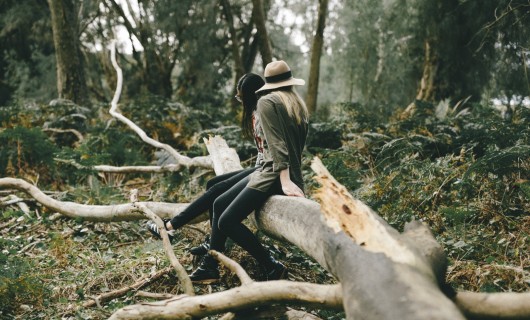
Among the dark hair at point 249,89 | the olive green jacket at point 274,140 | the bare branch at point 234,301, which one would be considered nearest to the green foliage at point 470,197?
the bare branch at point 234,301

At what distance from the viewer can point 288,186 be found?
11.6ft

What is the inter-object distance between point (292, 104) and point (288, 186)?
689mm

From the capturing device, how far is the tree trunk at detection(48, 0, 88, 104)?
34.1 ft

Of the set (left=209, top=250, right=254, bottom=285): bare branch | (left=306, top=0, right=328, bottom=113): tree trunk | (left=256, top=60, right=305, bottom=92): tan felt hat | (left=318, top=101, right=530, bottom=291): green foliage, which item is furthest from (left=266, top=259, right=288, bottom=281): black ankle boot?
(left=306, top=0, right=328, bottom=113): tree trunk

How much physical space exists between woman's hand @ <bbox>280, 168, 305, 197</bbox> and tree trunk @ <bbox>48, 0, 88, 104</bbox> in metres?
8.65

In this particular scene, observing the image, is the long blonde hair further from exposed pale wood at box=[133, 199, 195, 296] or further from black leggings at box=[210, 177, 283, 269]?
exposed pale wood at box=[133, 199, 195, 296]

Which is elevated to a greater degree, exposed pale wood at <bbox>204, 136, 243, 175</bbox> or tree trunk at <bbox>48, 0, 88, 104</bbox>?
tree trunk at <bbox>48, 0, 88, 104</bbox>

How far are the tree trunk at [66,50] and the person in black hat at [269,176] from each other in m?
8.21

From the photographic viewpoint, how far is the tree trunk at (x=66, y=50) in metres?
10.4

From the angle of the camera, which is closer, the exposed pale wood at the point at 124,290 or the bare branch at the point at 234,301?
the bare branch at the point at 234,301

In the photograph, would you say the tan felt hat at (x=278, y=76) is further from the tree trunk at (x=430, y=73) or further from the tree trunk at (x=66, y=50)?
the tree trunk at (x=430, y=73)

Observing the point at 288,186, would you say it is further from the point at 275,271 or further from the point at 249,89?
the point at 249,89

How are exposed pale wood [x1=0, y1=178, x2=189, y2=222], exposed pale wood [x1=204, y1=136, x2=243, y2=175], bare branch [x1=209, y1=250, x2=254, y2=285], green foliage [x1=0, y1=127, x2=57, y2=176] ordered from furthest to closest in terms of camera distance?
1. green foliage [x1=0, y1=127, x2=57, y2=176]
2. exposed pale wood [x1=204, y1=136, x2=243, y2=175]
3. exposed pale wood [x1=0, y1=178, x2=189, y2=222]
4. bare branch [x1=209, y1=250, x2=254, y2=285]

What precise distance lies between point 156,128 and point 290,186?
7792 mm
